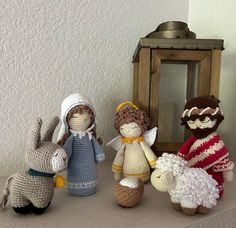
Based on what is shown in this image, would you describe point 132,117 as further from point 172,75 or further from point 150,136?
point 172,75

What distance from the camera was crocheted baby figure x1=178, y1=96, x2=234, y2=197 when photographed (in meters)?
0.60

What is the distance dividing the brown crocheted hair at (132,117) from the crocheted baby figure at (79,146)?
93 millimetres

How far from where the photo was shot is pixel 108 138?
36.4 inches

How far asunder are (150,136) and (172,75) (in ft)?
0.66

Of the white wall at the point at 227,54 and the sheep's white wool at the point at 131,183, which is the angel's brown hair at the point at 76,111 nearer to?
the sheep's white wool at the point at 131,183

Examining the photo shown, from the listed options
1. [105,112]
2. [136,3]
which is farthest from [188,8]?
[105,112]

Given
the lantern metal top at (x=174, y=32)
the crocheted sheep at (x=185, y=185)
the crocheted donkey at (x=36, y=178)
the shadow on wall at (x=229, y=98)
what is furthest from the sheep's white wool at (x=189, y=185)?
the shadow on wall at (x=229, y=98)

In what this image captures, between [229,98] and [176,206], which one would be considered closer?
[176,206]

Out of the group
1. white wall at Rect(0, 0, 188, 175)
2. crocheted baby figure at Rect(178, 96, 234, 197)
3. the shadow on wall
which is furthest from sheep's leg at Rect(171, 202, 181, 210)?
the shadow on wall

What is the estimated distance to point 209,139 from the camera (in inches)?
24.1

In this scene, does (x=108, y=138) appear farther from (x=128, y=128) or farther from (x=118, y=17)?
(x=118, y=17)

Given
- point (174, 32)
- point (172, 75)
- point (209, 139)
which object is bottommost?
point (209, 139)

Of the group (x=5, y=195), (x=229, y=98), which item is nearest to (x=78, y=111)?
(x=5, y=195)

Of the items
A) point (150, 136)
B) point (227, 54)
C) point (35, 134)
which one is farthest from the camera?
point (227, 54)
